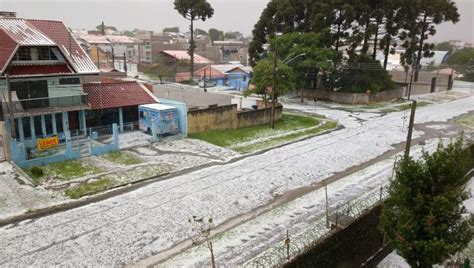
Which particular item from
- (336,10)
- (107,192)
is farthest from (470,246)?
(336,10)

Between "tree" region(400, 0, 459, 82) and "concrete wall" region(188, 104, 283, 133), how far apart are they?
26.0 meters

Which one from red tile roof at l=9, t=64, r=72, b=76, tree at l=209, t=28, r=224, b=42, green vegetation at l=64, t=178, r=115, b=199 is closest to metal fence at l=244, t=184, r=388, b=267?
green vegetation at l=64, t=178, r=115, b=199

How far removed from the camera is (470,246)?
13547mm

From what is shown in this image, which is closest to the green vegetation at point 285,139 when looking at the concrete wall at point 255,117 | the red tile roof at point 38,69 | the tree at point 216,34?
the concrete wall at point 255,117

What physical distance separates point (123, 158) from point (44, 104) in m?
6.46

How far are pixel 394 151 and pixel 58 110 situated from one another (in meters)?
22.7

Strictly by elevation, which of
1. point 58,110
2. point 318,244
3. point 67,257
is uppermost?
point 58,110

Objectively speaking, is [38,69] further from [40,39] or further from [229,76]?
[229,76]

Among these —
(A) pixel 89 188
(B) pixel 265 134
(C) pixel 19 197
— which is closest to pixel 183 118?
(B) pixel 265 134

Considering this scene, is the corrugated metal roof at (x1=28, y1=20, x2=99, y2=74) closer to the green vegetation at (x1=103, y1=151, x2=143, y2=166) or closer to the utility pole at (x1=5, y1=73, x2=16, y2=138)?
the utility pole at (x1=5, y1=73, x2=16, y2=138)

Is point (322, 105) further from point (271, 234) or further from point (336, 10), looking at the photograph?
point (271, 234)

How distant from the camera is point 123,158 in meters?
23.3

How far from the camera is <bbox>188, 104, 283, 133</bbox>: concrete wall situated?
2930 cm

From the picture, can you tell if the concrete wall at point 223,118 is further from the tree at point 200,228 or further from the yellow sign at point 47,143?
the tree at point 200,228
